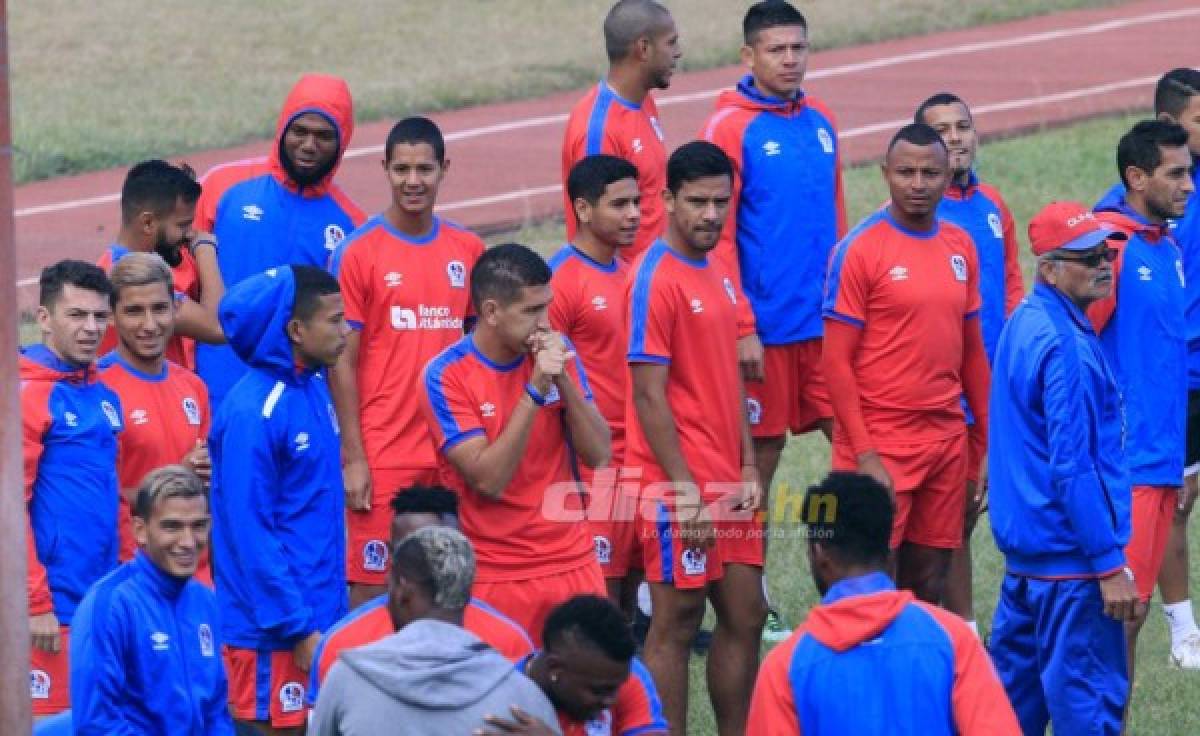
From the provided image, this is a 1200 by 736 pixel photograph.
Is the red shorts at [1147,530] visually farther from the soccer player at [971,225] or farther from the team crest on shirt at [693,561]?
the team crest on shirt at [693,561]

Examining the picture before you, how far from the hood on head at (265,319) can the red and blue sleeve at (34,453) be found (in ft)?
2.17

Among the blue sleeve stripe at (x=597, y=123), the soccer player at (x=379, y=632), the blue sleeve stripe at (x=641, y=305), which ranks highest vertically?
the blue sleeve stripe at (x=597, y=123)

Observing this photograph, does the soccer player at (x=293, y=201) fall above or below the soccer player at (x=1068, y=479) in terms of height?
above

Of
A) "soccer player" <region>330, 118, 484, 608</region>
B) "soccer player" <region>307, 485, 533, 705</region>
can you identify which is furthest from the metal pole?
"soccer player" <region>330, 118, 484, 608</region>

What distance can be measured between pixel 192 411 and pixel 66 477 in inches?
27.4

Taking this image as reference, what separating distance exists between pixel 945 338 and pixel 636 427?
142 centimetres

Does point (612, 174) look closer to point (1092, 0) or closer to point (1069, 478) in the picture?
point (1069, 478)

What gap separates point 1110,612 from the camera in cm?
808

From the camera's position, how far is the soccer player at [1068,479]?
8.03 m

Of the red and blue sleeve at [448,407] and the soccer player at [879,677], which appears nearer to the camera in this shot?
the soccer player at [879,677]

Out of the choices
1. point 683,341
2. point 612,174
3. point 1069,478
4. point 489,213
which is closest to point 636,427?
point 683,341

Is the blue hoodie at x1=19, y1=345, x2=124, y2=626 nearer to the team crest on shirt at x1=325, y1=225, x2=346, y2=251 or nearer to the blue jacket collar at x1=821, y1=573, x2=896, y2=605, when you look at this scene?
the team crest on shirt at x1=325, y1=225, x2=346, y2=251

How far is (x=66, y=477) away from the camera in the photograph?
8008 millimetres

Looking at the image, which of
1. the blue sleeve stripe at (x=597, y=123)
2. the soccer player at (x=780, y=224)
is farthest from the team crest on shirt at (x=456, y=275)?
the soccer player at (x=780, y=224)
